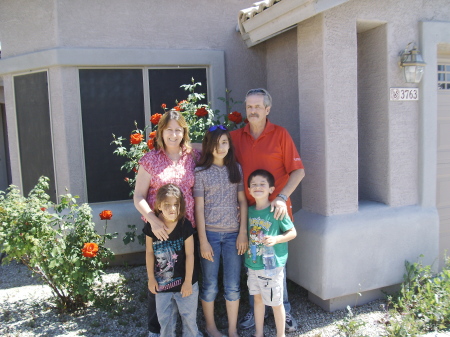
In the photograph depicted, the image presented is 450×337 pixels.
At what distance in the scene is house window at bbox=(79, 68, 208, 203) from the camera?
15.3ft

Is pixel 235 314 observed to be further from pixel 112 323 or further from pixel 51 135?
pixel 51 135

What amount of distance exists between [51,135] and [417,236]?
4.08 meters

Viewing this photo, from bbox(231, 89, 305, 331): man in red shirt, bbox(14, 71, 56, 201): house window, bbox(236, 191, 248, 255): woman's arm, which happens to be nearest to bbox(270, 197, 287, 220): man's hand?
bbox(231, 89, 305, 331): man in red shirt

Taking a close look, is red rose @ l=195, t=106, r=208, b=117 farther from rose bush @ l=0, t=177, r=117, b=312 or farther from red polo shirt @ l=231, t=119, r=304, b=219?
rose bush @ l=0, t=177, r=117, b=312

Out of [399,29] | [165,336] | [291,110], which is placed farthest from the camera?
[291,110]

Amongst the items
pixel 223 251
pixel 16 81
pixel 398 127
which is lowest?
pixel 223 251

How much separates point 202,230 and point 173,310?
2.21 feet

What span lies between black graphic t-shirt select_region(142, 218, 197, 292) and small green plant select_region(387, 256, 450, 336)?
1742 mm

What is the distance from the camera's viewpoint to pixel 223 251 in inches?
125

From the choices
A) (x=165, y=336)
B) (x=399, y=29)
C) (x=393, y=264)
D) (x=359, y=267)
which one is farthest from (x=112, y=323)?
(x=399, y=29)

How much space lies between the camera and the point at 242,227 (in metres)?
3.12

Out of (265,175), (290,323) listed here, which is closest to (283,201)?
(265,175)

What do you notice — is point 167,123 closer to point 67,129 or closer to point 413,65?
point 67,129

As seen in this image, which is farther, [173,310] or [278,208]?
[173,310]
